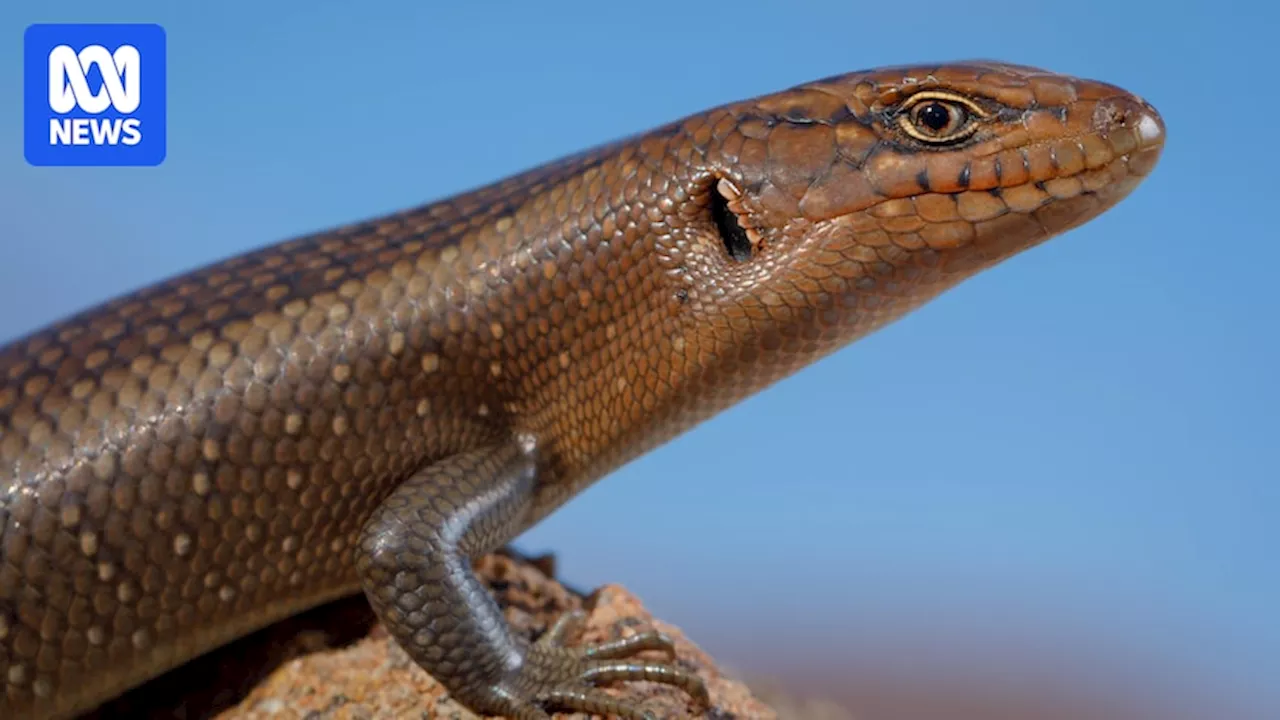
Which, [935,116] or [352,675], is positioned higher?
[935,116]

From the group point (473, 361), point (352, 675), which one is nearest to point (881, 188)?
point (473, 361)

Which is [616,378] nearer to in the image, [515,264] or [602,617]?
[515,264]

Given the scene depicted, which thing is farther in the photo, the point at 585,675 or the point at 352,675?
the point at 352,675

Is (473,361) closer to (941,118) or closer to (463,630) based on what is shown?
(463,630)

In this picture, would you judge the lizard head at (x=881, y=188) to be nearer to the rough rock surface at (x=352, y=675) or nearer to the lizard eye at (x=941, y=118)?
the lizard eye at (x=941, y=118)

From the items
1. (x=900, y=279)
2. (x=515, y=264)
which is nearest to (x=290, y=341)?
(x=515, y=264)

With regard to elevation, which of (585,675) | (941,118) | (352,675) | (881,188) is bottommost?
(352,675)

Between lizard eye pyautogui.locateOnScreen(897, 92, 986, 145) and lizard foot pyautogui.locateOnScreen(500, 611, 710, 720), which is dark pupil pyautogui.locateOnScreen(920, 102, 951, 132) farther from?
lizard foot pyautogui.locateOnScreen(500, 611, 710, 720)
